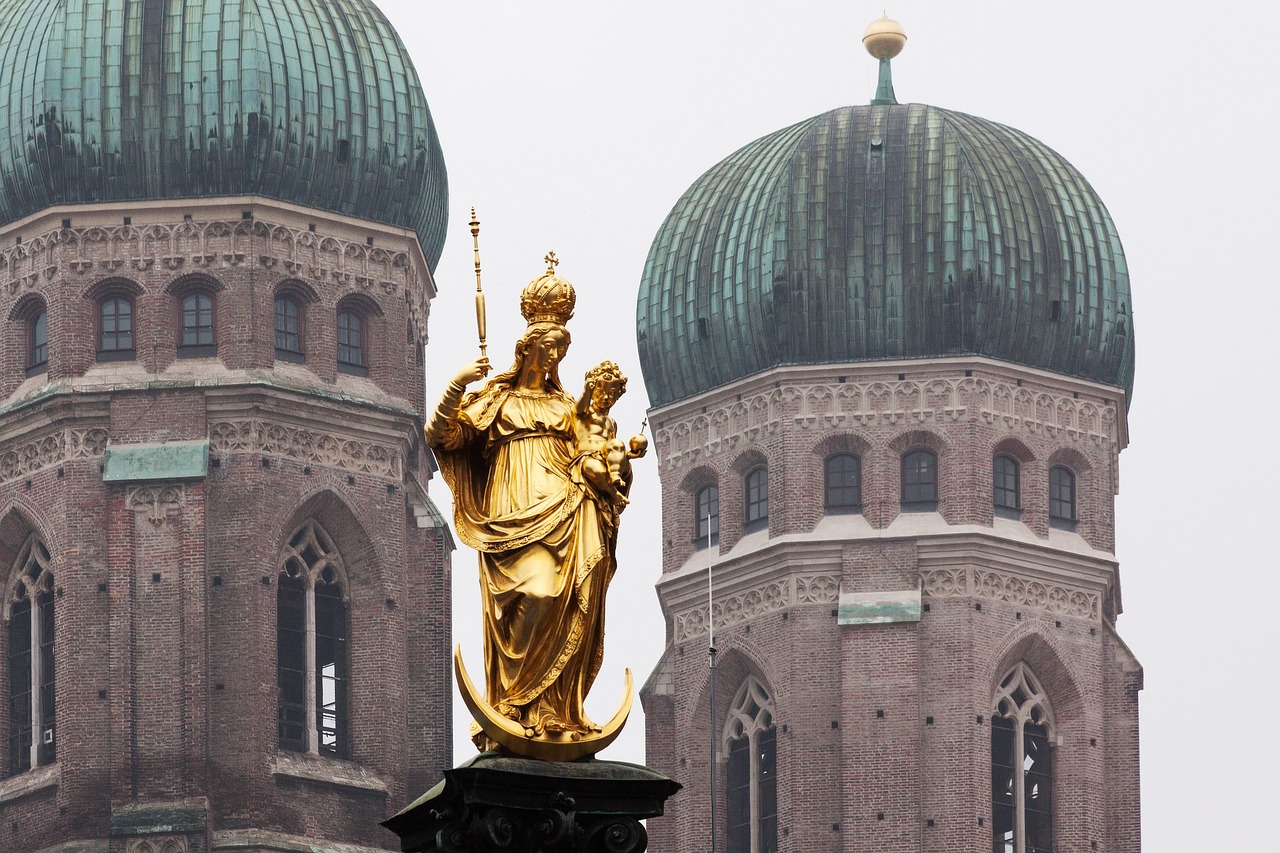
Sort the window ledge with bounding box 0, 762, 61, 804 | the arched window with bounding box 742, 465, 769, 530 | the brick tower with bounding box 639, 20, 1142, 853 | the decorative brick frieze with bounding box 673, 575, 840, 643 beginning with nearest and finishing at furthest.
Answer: the window ledge with bounding box 0, 762, 61, 804 < the brick tower with bounding box 639, 20, 1142, 853 < the decorative brick frieze with bounding box 673, 575, 840, 643 < the arched window with bounding box 742, 465, 769, 530

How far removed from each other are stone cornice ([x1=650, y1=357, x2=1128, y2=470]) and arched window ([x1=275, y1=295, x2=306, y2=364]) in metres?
7.90

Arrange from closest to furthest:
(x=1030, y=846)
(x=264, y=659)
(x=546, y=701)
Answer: (x=546, y=701) → (x=264, y=659) → (x=1030, y=846)

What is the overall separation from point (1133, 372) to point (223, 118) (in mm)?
14836

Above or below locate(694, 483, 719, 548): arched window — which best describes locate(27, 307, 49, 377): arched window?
above

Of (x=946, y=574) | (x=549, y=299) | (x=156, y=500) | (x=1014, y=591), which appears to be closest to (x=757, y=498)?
(x=946, y=574)

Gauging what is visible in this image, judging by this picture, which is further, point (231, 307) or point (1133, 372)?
point (1133, 372)

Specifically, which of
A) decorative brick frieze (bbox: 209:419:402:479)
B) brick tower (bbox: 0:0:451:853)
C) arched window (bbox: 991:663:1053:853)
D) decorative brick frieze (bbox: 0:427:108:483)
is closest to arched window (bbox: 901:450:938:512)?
arched window (bbox: 991:663:1053:853)

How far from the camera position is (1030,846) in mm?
67625

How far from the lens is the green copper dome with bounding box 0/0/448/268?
6372 centimetres

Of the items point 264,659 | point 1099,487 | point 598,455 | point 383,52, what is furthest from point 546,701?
point 1099,487

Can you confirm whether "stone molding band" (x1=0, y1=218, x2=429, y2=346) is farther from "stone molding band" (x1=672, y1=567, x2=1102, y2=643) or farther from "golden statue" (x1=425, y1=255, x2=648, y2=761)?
"golden statue" (x1=425, y1=255, x2=648, y2=761)

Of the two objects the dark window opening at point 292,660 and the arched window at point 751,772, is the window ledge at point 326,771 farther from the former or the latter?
the arched window at point 751,772

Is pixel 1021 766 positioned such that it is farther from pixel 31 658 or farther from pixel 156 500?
pixel 31 658

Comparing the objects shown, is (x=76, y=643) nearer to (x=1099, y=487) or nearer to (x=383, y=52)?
(x=383, y=52)
